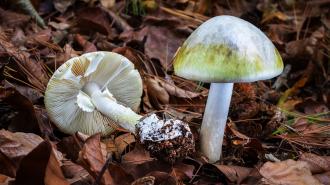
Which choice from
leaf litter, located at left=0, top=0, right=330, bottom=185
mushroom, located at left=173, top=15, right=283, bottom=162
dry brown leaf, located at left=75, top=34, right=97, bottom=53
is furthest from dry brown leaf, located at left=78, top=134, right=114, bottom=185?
dry brown leaf, located at left=75, top=34, right=97, bottom=53

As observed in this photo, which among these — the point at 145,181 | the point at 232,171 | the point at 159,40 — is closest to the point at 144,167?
the point at 145,181

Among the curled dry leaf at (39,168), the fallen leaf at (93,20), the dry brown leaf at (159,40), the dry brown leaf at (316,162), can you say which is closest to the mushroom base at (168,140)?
the curled dry leaf at (39,168)

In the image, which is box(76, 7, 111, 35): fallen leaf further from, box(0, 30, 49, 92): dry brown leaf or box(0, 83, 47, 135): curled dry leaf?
box(0, 83, 47, 135): curled dry leaf

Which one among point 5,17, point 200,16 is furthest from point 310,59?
point 5,17

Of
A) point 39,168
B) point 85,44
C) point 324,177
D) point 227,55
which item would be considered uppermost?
point 227,55

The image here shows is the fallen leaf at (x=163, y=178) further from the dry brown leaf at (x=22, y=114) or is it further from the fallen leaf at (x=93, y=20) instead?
the fallen leaf at (x=93, y=20)

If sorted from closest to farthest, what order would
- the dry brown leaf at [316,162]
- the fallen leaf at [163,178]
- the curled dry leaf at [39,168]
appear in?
the curled dry leaf at [39,168], the fallen leaf at [163,178], the dry brown leaf at [316,162]

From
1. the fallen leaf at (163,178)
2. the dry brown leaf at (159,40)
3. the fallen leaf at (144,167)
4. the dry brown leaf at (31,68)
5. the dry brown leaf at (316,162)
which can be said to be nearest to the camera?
the fallen leaf at (163,178)

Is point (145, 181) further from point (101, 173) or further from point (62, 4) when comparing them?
point (62, 4)
